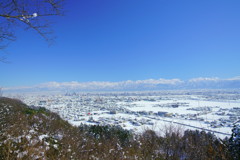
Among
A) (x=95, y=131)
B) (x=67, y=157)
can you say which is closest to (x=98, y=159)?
(x=67, y=157)

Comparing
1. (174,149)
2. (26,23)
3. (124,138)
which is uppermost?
(26,23)

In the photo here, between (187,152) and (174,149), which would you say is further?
(174,149)

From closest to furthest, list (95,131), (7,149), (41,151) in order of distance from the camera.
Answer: (7,149) → (41,151) → (95,131)

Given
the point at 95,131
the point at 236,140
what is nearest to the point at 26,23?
the point at 236,140

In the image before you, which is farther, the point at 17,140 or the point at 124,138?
the point at 124,138

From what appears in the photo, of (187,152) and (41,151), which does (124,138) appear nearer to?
(187,152)

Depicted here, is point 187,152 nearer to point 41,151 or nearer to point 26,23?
point 41,151

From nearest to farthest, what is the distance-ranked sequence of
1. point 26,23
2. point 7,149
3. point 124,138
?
point 26,23 < point 7,149 < point 124,138

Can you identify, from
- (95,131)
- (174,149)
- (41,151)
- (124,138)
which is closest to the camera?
(41,151)

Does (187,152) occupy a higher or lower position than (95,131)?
higher
